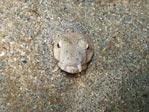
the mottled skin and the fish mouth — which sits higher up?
the mottled skin

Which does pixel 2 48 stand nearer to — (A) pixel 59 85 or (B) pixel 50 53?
(B) pixel 50 53

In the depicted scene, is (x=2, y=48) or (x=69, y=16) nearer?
(x=2, y=48)

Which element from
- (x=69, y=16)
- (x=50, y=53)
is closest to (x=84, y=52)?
(x=50, y=53)

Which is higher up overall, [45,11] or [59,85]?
[45,11]

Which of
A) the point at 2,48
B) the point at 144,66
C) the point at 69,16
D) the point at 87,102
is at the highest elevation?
the point at 69,16

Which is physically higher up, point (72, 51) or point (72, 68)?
point (72, 51)

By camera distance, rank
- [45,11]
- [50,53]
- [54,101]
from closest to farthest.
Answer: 1. [54,101]
2. [50,53]
3. [45,11]

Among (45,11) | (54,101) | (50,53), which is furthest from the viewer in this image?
(45,11)

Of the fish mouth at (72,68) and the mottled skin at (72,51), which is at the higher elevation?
the mottled skin at (72,51)
